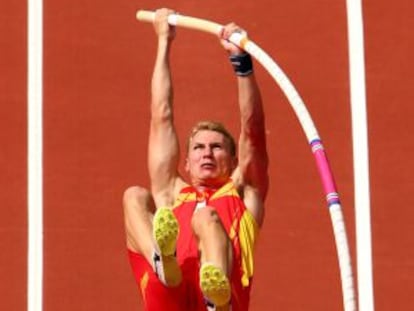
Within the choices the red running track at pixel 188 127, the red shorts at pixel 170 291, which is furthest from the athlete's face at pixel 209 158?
the red running track at pixel 188 127

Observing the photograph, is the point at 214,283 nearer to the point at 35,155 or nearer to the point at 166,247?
the point at 166,247

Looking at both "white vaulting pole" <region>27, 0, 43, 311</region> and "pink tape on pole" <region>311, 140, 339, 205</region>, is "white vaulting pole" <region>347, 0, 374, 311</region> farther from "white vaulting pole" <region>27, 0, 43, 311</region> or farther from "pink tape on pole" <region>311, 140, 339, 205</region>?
"pink tape on pole" <region>311, 140, 339, 205</region>

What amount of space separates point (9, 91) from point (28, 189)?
2.43 ft

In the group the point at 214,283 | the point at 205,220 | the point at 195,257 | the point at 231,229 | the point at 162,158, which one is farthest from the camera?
the point at 162,158

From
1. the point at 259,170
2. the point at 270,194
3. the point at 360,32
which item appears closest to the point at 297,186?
the point at 270,194

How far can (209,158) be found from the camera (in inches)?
497

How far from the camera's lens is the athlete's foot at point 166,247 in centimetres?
1190

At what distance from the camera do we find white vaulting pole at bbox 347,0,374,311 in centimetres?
1508

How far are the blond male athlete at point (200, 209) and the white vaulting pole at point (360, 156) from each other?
2.48 metres

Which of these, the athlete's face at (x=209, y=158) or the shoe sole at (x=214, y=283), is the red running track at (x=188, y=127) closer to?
the athlete's face at (x=209, y=158)

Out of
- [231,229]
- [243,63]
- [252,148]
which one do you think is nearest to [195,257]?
[231,229]

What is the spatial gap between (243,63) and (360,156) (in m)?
3.14

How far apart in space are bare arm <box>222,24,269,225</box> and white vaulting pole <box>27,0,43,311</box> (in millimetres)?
2571

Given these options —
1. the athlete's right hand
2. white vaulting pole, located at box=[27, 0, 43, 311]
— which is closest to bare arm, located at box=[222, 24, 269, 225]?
the athlete's right hand
